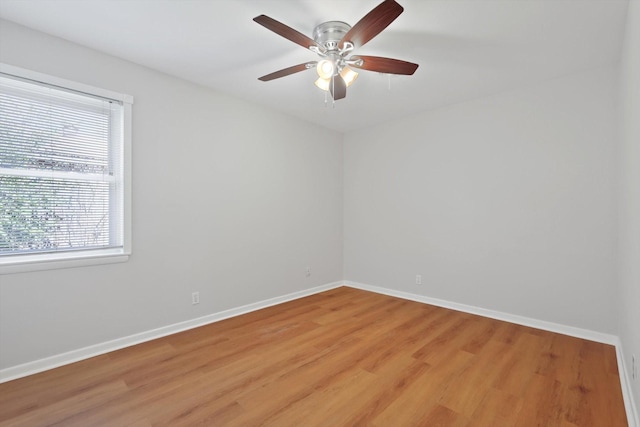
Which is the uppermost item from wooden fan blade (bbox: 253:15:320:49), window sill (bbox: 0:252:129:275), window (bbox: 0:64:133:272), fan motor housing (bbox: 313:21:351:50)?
fan motor housing (bbox: 313:21:351:50)

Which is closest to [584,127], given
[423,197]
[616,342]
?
[423,197]

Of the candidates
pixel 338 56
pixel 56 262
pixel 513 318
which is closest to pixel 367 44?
pixel 338 56

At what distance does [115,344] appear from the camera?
8.57 feet

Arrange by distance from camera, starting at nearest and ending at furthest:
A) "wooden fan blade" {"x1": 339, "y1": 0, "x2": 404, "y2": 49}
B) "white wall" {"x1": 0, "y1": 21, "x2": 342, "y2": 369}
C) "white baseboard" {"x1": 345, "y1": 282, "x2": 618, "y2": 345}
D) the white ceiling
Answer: "wooden fan blade" {"x1": 339, "y1": 0, "x2": 404, "y2": 49} < the white ceiling < "white wall" {"x1": 0, "y1": 21, "x2": 342, "y2": 369} < "white baseboard" {"x1": 345, "y1": 282, "x2": 618, "y2": 345}

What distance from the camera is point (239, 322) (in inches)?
129

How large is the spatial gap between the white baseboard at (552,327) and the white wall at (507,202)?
7 cm

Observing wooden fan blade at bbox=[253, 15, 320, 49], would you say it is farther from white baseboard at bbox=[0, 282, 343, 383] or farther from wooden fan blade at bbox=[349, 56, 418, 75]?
white baseboard at bbox=[0, 282, 343, 383]

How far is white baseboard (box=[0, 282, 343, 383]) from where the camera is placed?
2182 millimetres

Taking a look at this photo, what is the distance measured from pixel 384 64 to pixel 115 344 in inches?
128

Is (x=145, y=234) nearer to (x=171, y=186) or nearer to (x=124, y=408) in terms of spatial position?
(x=171, y=186)

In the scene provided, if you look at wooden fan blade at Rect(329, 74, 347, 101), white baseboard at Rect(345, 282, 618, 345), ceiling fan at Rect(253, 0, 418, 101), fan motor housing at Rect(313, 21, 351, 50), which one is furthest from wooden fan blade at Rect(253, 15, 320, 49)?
white baseboard at Rect(345, 282, 618, 345)

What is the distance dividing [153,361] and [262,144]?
2621 millimetres

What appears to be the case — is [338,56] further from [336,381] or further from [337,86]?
[336,381]

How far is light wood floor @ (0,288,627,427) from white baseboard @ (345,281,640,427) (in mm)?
62
